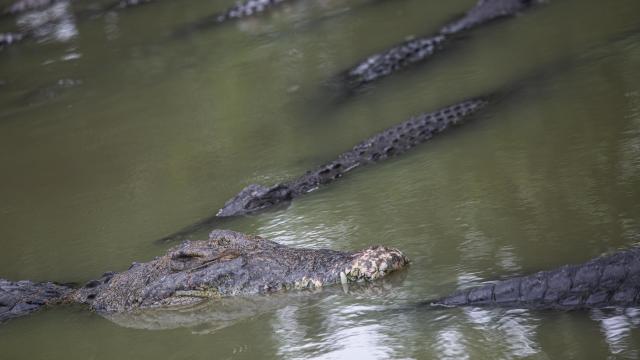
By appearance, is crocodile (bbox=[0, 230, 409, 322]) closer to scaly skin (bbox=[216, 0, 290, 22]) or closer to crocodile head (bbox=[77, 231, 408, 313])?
crocodile head (bbox=[77, 231, 408, 313])

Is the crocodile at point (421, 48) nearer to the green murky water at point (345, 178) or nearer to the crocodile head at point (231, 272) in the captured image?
the green murky water at point (345, 178)

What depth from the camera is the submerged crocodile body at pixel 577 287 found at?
5621 millimetres

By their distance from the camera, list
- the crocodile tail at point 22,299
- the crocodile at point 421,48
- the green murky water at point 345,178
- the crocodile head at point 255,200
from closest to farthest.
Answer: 1. the green murky water at point 345,178
2. the crocodile tail at point 22,299
3. the crocodile head at point 255,200
4. the crocodile at point 421,48

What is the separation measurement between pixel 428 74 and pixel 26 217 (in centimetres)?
581

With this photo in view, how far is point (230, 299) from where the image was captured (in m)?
7.52

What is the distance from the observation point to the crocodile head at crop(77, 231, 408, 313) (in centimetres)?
721

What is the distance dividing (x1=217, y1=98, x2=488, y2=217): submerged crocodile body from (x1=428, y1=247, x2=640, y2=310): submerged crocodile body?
3.99m

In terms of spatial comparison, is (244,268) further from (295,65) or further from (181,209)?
(295,65)

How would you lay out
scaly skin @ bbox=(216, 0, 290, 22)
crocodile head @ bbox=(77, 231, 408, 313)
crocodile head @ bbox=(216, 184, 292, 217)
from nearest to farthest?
crocodile head @ bbox=(77, 231, 408, 313) → crocodile head @ bbox=(216, 184, 292, 217) → scaly skin @ bbox=(216, 0, 290, 22)

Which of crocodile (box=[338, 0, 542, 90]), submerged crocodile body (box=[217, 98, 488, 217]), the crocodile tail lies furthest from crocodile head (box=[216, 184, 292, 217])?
crocodile (box=[338, 0, 542, 90])

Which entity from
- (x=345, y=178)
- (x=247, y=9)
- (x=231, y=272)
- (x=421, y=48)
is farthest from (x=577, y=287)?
(x=247, y=9)

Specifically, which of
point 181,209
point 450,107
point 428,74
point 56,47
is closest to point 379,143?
point 450,107

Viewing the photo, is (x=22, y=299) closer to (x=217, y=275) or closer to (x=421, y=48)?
(x=217, y=275)

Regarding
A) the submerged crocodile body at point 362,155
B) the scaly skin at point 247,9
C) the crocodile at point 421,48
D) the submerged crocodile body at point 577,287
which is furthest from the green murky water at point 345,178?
the scaly skin at point 247,9
